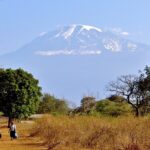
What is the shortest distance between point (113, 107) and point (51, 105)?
24.8 meters

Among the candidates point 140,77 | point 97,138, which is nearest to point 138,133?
point 97,138

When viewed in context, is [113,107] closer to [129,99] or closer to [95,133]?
[129,99]

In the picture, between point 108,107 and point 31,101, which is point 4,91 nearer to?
point 31,101

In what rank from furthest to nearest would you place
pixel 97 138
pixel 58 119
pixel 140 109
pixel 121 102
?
pixel 121 102, pixel 140 109, pixel 58 119, pixel 97 138

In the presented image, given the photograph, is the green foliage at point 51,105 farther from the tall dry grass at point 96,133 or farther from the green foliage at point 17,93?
the tall dry grass at point 96,133

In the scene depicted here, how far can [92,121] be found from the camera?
27.5m

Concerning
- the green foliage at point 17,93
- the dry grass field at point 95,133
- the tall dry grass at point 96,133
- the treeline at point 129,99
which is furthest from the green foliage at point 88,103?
the tall dry grass at point 96,133

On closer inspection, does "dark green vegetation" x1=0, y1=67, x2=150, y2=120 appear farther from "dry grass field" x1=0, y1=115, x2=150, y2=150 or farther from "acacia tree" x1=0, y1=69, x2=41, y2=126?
"dry grass field" x1=0, y1=115, x2=150, y2=150

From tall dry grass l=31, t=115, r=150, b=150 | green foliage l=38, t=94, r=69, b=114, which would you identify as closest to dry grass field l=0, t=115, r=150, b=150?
tall dry grass l=31, t=115, r=150, b=150

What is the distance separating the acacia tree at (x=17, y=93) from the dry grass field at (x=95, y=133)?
19.3 m

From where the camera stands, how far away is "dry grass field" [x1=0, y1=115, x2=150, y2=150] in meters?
22.7

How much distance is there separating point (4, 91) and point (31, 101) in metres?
2.90

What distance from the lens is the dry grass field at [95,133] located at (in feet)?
74.3

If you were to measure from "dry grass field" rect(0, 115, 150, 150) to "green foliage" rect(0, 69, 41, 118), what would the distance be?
19271 millimetres
